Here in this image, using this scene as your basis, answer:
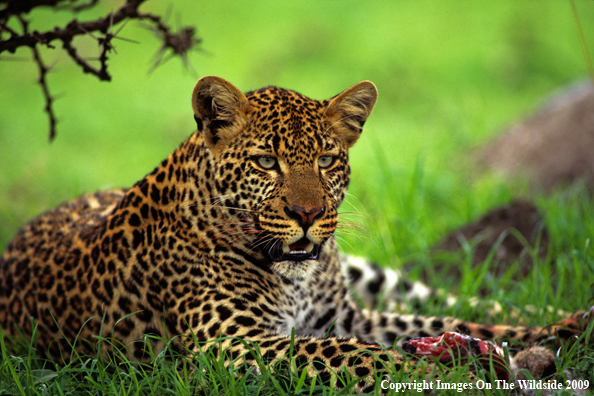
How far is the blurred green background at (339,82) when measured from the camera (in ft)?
39.5

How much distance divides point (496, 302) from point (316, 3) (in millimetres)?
17380

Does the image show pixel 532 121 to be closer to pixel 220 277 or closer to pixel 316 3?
pixel 220 277

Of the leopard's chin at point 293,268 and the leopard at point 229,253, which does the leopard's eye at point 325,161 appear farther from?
the leopard's chin at point 293,268

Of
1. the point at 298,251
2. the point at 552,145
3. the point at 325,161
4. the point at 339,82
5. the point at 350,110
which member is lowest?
the point at 552,145

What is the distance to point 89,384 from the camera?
4.28 metres

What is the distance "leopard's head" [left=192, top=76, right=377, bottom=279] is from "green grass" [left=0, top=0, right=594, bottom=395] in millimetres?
861

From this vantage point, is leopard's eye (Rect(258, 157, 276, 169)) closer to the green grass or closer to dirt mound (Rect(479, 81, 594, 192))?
the green grass

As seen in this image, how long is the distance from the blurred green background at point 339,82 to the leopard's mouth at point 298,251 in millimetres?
4473

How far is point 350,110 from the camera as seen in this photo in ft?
16.1

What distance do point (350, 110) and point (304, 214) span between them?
100 centimetres

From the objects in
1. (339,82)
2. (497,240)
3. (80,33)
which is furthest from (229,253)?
(339,82)

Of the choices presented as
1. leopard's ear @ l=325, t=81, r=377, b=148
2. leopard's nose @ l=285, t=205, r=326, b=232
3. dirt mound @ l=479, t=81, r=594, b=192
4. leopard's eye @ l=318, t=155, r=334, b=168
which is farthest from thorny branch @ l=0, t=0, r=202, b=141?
dirt mound @ l=479, t=81, r=594, b=192

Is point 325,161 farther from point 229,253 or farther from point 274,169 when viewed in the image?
point 229,253

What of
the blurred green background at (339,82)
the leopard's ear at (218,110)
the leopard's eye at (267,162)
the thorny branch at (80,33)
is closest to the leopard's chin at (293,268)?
the leopard's eye at (267,162)
